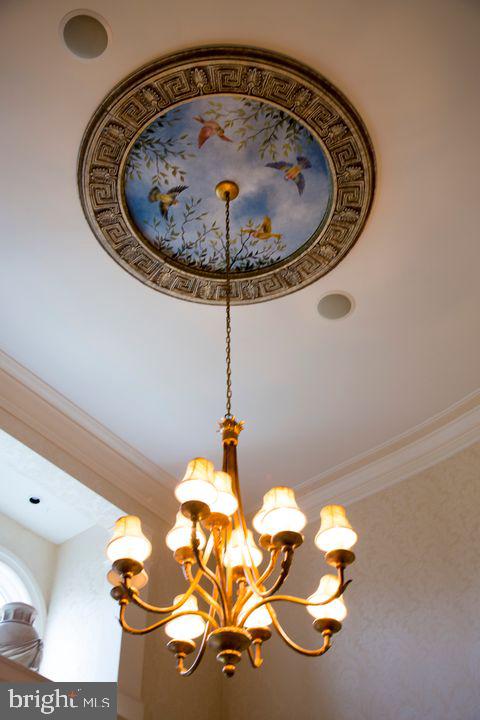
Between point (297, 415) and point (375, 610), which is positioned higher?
point (297, 415)

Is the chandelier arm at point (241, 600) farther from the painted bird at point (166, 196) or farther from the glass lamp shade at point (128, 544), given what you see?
the painted bird at point (166, 196)

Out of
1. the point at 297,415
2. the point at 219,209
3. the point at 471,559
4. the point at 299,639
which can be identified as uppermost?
the point at 219,209

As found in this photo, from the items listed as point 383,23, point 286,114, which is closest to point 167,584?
point 286,114

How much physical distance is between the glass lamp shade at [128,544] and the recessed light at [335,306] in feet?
7.36

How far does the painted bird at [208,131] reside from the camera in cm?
388

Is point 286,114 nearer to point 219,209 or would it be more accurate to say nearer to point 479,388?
point 219,209

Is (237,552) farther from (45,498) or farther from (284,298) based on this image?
(45,498)

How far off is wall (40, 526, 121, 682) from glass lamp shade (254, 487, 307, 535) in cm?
253

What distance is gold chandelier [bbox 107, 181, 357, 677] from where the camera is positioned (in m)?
2.83

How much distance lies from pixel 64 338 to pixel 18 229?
89cm

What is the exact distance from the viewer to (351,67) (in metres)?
3.67

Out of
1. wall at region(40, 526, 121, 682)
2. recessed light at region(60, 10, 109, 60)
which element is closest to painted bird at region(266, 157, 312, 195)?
recessed light at region(60, 10, 109, 60)

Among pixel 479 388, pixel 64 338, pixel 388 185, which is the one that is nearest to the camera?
pixel 388 185

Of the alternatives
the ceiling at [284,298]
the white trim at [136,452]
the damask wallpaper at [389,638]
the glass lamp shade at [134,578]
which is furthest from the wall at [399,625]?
the glass lamp shade at [134,578]
